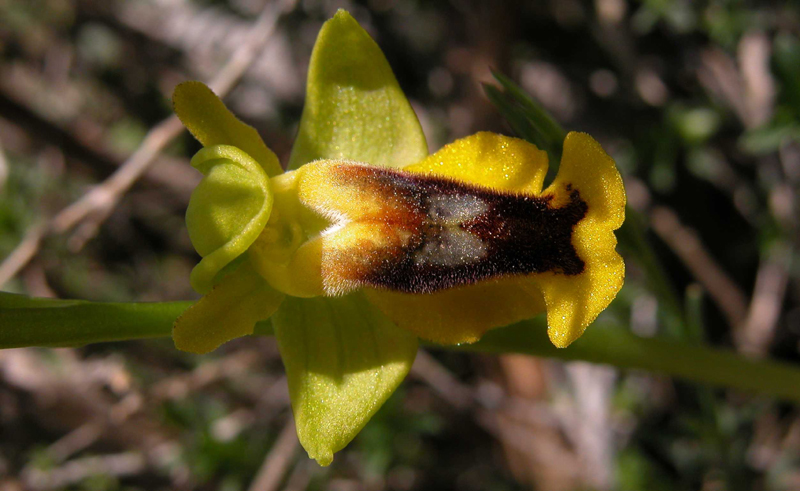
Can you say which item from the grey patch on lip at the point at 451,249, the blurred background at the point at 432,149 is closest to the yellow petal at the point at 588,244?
the grey patch on lip at the point at 451,249

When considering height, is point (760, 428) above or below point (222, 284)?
below

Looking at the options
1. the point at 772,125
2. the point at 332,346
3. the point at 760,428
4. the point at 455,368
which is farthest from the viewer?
the point at 455,368

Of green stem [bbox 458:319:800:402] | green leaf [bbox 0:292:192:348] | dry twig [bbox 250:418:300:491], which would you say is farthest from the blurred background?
green leaf [bbox 0:292:192:348]

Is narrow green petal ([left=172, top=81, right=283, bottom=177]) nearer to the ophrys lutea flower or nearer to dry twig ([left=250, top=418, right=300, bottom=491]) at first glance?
the ophrys lutea flower

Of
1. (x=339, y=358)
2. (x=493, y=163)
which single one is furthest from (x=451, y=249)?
(x=339, y=358)

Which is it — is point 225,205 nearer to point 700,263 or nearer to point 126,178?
point 126,178

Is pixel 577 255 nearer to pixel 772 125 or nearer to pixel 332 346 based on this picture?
pixel 332 346

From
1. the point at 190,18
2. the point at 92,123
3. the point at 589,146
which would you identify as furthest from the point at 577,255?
the point at 190,18
